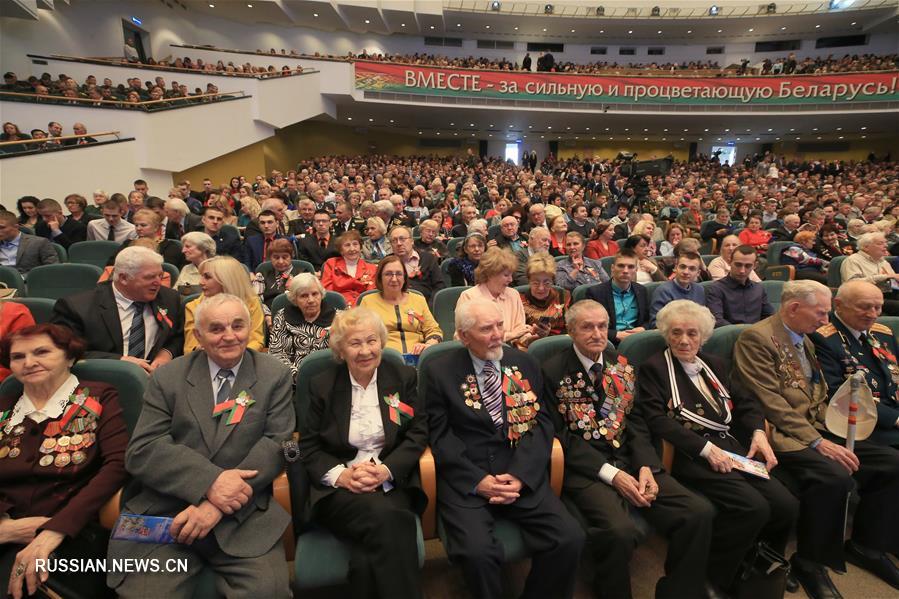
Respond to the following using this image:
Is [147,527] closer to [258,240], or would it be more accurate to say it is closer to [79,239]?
[258,240]

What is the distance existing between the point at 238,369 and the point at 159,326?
3.12ft

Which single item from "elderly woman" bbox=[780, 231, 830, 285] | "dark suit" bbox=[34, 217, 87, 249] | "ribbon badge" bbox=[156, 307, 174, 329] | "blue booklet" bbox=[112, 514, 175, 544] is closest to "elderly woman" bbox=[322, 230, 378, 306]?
"ribbon badge" bbox=[156, 307, 174, 329]

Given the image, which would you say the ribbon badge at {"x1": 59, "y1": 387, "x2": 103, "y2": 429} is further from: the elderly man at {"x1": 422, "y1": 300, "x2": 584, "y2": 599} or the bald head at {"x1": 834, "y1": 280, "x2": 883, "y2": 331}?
the bald head at {"x1": 834, "y1": 280, "x2": 883, "y2": 331}

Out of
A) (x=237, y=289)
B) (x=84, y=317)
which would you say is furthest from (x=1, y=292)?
(x=237, y=289)

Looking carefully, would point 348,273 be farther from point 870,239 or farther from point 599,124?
point 599,124

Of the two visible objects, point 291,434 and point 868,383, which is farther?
point 868,383

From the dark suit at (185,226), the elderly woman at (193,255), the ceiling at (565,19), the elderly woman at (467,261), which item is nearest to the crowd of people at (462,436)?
the elderly woman at (193,255)

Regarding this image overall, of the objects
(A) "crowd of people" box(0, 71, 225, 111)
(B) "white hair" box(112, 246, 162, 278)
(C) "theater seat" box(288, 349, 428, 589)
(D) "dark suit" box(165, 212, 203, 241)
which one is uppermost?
(A) "crowd of people" box(0, 71, 225, 111)

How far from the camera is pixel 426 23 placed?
57.5ft

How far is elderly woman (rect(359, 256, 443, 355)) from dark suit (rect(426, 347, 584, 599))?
772mm

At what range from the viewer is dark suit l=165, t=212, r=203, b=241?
15.4ft

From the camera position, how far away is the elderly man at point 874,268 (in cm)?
357

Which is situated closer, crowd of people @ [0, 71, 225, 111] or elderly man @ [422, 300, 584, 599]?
elderly man @ [422, 300, 584, 599]

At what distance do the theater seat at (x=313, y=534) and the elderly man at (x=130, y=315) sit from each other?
72cm
